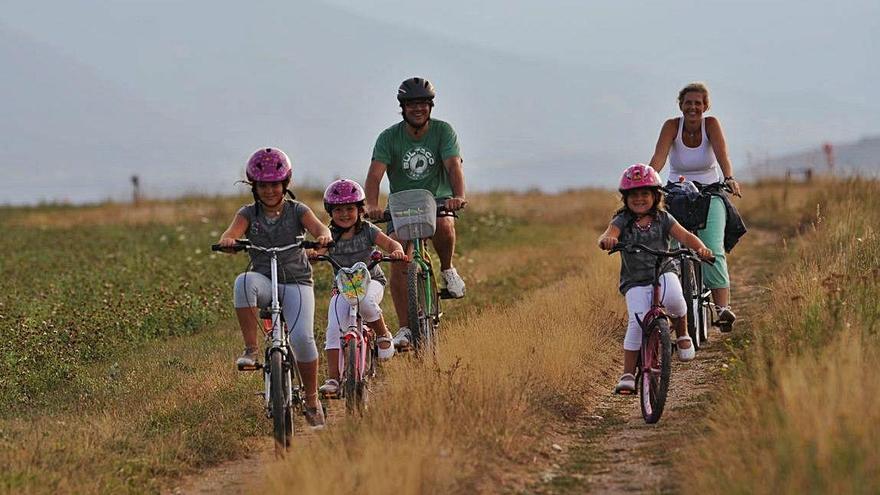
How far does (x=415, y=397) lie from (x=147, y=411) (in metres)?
2.56

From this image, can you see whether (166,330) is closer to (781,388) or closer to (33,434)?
(33,434)

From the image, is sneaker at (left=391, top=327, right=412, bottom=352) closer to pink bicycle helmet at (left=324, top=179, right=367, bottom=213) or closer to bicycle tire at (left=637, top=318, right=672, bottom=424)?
pink bicycle helmet at (left=324, top=179, right=367, bottom=213)

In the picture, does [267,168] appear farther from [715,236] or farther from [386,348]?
[715,236]

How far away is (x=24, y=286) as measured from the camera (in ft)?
63.4

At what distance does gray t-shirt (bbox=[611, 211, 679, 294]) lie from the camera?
9961 mm

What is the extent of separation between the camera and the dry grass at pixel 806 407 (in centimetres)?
665

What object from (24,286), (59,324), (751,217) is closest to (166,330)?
(59,324)

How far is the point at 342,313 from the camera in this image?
10.0 m

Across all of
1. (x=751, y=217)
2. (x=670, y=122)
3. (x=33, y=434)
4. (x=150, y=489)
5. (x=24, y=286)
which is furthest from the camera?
(x=751, y=217)

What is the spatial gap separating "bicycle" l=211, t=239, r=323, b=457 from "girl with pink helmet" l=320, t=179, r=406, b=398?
66 cm

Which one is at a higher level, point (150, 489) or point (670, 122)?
point (670, 122)

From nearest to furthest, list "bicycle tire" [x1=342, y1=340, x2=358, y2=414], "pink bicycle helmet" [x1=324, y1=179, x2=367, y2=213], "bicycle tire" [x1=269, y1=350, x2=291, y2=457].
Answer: "bicycle tire" [x1=269, y1=350, x2=291, y2=457] < "bicycle tire" [x1=342, y1=340, x2=358, y2=414] < "pink bicycle helmet" [x1=324, y1=179, x2=367, y2=213]

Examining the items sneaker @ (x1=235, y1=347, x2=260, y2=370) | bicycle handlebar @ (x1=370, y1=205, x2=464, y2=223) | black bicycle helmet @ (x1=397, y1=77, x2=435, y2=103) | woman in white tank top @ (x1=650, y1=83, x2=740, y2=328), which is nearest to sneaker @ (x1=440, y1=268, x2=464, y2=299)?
bicycle handlebar @ (x1=370, y1=205, x2=464, y2=223)

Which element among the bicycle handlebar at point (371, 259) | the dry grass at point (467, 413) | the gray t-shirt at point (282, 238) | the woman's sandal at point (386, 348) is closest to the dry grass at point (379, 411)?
the dry grass at point (467, 413)
